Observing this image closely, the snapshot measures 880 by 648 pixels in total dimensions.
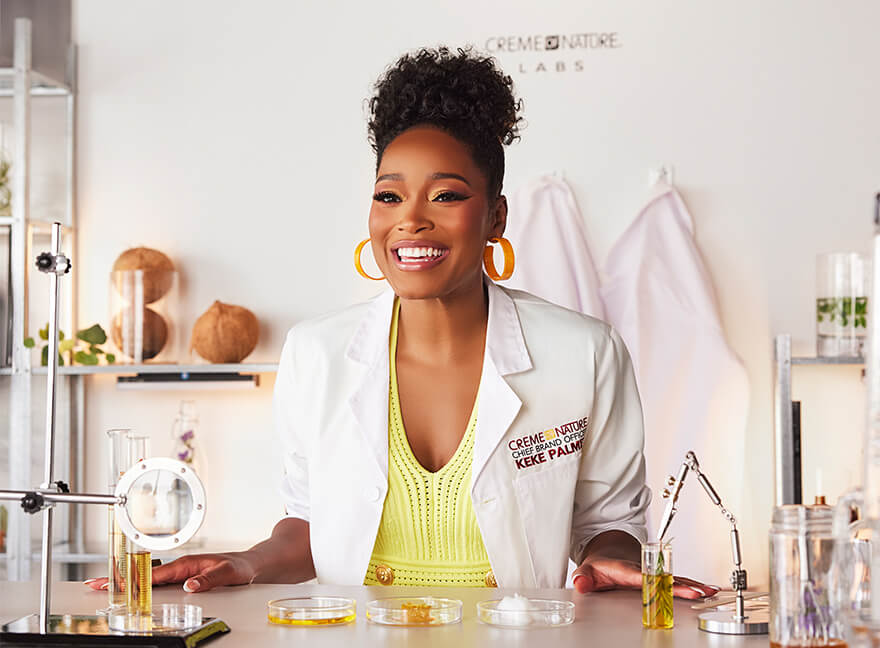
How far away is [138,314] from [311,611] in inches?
76.2

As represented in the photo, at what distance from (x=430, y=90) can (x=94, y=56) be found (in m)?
1.76

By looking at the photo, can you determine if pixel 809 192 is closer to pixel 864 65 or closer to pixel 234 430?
pixel 864 65

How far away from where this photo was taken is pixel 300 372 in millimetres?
1836

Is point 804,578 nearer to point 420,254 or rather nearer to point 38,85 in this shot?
point 420,254

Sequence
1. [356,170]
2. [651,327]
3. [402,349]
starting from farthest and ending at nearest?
[356,170], [651,327], [402,349]

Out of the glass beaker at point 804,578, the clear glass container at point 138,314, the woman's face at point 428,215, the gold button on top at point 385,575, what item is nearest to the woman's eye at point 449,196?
the woman's face at point 428,215

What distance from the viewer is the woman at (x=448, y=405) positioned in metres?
1.67

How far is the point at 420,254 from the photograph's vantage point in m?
1.71

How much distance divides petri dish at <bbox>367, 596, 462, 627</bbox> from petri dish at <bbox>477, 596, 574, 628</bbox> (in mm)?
32

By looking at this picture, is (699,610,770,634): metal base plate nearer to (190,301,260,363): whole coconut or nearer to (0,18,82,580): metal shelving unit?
(190,301,260,363): whole coconut

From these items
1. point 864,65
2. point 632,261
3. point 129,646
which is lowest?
point 129,646

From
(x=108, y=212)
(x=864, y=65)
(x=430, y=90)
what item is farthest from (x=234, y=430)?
(x=864, y=65)

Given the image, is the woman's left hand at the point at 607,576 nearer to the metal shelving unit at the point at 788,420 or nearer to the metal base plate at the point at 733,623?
the metal base plate at the point at 733,623

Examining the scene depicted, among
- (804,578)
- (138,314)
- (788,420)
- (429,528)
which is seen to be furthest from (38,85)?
(804,578)
